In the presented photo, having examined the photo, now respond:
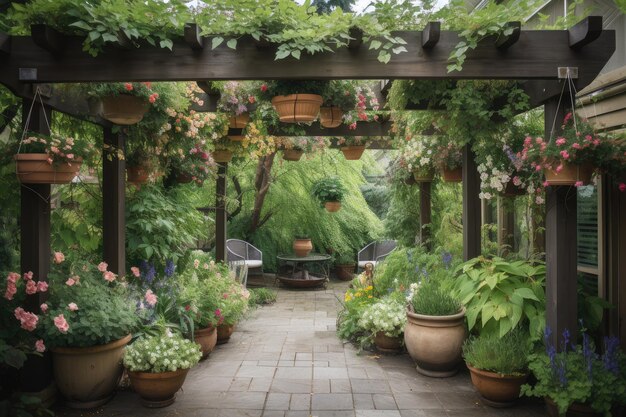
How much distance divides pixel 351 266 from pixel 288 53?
8.48 m

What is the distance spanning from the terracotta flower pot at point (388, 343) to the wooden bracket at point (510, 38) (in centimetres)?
291

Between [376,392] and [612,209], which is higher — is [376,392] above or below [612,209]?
below

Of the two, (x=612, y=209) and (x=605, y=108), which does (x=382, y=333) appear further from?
(x=605, y=108)

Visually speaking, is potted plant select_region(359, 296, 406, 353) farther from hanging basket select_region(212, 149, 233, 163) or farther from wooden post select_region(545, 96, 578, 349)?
hanging basket select_region(212, 149, 233, 163)

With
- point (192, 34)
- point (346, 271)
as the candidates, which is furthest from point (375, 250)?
point (192, 34)

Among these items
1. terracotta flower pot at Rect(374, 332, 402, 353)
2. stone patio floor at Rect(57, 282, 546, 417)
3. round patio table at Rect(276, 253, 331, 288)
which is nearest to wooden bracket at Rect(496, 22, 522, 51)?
stone patio floor at Rect(57, 282, 546, 417)

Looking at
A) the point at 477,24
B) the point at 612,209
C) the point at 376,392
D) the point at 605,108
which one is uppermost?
the point at 477,24

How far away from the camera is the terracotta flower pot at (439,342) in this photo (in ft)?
14.1

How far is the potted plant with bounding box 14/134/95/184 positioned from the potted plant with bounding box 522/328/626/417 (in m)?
3.30

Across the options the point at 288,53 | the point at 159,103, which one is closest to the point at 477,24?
the point at 288,53

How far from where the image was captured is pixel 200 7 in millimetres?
3367

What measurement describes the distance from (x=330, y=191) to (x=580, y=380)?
6.47 meters

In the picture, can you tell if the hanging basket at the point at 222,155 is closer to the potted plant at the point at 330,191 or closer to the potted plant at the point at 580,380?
the potted plant at the point at 330,191

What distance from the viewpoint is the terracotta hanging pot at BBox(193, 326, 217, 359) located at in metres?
4.84
